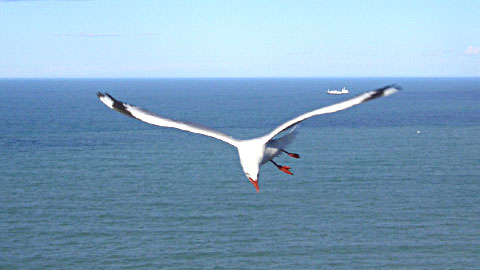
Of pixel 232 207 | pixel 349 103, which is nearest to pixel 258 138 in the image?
pixel 349 103

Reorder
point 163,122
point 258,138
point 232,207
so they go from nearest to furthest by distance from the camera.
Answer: point 258,138
point 163,122
point 232,207

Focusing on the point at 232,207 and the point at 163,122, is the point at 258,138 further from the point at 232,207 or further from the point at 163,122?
the point at 232,207

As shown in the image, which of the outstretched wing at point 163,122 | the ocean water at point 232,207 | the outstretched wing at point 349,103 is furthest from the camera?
the ocean water at point 232,207

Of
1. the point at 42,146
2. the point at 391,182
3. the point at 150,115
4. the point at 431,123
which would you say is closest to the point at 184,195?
the point at 391,182

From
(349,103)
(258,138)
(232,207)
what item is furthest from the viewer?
(232,207)

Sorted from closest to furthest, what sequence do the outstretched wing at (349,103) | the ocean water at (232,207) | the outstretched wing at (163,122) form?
the outstretched wing at (349,103), the outstretched wing at (163,122), the ocean water at (232,207)

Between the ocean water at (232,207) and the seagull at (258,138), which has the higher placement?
the seagull at (258,138)

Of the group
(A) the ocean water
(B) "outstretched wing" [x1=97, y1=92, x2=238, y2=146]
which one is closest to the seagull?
(B) "outstretched wing" [x1=97, y1=92, x2=238, y2=146]

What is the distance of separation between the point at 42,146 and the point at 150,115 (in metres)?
135

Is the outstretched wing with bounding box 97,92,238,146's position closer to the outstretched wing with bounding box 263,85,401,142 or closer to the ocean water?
the outstretched wing with bounding box 263,85,401,142

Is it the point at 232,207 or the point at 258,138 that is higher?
the point at 258,138

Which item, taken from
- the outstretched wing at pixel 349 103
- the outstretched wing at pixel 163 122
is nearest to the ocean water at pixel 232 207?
the outstretched wing at pixel 163 122

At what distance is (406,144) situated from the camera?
14112cm

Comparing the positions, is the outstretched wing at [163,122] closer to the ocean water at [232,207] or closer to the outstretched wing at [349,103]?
the outstretched wing at [349,103]
